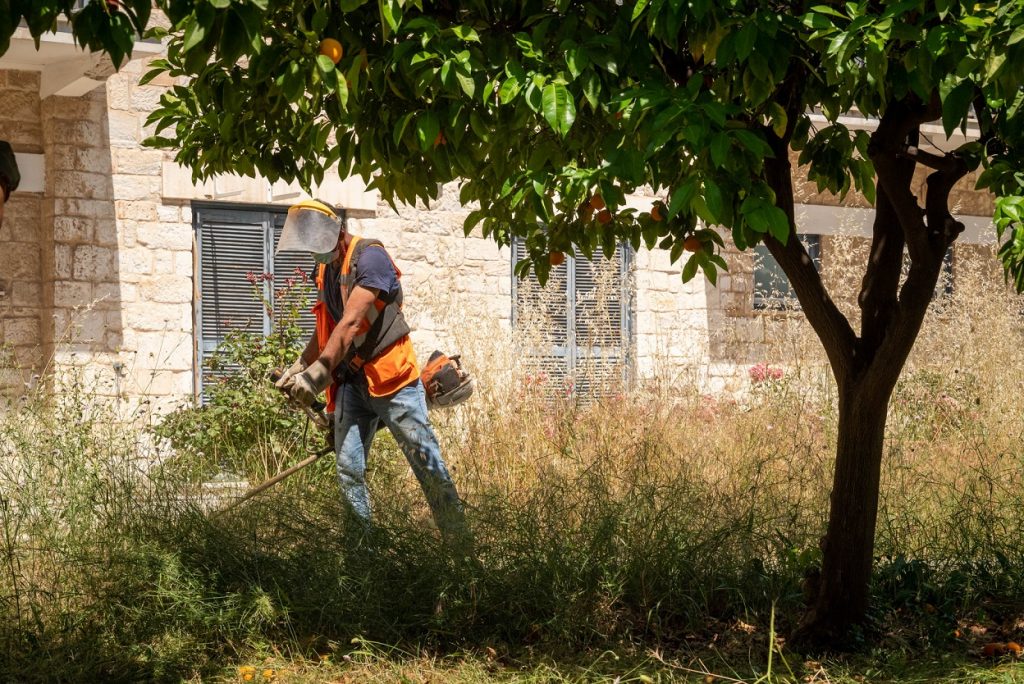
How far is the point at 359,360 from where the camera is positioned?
5.19m

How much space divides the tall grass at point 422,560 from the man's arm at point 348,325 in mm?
626

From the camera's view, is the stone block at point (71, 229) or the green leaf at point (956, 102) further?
the stone block at point (71, 229)

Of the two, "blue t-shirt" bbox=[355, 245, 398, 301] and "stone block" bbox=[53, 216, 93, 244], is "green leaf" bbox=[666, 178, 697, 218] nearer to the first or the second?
"blue t-shirt" bbox=[355, 245, 398, 301]

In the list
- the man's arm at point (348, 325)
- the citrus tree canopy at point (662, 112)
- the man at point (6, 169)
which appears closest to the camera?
the citrus tree canopy at point (662, 112)

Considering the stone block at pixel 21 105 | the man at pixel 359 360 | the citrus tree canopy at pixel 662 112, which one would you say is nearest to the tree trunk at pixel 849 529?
the citrus tree canopy at pixel 662 112

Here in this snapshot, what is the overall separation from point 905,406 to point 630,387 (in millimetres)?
1729

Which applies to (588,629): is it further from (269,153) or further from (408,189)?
(269,153)

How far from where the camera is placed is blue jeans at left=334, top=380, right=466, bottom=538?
4.84 meters

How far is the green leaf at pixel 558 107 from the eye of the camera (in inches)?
109

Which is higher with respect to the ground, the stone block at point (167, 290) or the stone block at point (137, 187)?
the stone block at point (137, 187)

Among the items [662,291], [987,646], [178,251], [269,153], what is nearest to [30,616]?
[269,153]

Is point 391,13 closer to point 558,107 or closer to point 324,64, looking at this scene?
point 324,64

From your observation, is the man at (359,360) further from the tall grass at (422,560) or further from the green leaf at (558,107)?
the green leaf at (558,107)

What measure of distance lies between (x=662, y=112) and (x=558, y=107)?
26 centimetres
